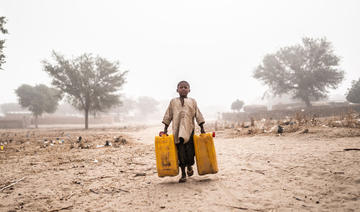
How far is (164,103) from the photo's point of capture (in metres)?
132

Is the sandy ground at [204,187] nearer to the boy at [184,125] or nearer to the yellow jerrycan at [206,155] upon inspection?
the yellow jerrycan at [206,155]

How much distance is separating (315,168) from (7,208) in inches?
188

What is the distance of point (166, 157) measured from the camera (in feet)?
9.81

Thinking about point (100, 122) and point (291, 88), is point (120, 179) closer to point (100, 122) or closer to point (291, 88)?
point (291, 88)

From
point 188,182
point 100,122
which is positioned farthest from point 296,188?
point 100,122

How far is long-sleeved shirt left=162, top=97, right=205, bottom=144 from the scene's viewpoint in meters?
3.15

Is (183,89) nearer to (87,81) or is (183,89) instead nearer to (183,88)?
(183,88)

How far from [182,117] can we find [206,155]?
745 mm

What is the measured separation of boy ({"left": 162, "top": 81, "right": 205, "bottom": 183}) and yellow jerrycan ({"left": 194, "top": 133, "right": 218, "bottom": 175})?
21 cm

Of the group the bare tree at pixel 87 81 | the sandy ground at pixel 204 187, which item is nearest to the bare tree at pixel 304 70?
the bare tree at pixel 87 81

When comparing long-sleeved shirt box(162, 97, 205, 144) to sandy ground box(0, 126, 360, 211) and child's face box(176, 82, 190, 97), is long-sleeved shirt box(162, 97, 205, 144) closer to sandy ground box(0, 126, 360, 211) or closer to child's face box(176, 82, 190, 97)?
child's face box(176, 82, 190, 97)

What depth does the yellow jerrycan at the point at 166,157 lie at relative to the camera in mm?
2969

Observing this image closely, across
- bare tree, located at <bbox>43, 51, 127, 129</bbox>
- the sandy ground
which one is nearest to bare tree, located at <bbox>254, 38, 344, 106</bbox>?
bare tree, located at <bbox>43, 51, 127, 129</bbox>

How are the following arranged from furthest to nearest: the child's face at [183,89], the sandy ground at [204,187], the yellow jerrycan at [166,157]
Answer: the child's face at [183,89]
the yellow jerrycan at [166,157]
the sandy ground at [204,187]
